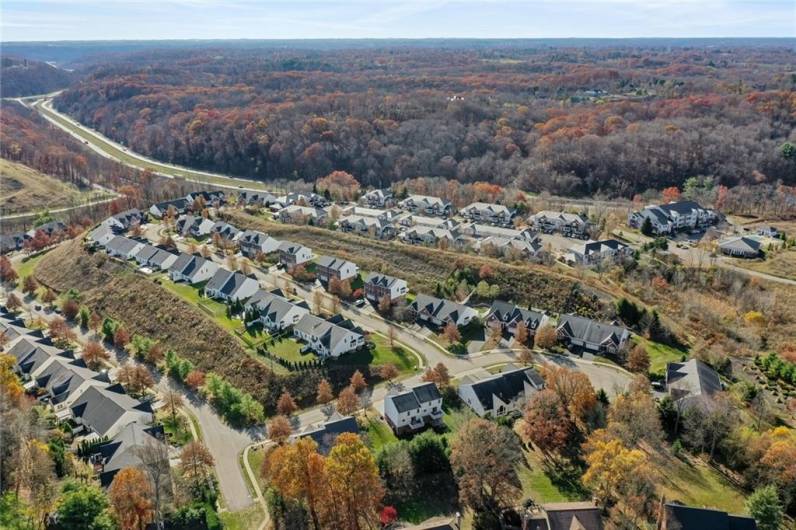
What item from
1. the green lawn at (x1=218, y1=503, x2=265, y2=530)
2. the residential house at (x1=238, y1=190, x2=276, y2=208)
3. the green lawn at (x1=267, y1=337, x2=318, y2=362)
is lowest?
the green lawn at (x1=218, y1=503, x2=265, y2=530)

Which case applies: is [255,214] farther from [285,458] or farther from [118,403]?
[285,458]

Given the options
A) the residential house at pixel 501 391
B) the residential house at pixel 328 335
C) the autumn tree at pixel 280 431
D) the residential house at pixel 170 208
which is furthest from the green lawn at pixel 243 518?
the residential house at pixel 170 208

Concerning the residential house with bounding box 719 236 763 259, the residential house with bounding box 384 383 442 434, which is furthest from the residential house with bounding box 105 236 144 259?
the residential house with bounding box 719 236 763 259

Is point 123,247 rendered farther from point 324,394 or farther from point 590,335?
point 590,335

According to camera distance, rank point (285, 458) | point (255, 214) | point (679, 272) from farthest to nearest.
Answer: point (255, 214)
point (679, 272)
point (285, 458)

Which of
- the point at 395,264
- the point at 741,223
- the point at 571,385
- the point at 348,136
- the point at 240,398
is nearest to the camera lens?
the point at 571,385

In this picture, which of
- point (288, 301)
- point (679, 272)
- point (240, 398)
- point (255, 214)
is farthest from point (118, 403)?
point (679, 272)

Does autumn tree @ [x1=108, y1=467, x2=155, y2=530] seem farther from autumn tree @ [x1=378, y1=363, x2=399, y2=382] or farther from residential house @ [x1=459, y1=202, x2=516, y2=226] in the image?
residential house @ [x1=459, y1=202, x2=516, y2=226]
